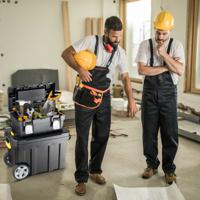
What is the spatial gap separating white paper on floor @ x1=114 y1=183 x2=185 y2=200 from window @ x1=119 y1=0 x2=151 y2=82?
12.9ft

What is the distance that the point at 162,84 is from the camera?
2.45 m

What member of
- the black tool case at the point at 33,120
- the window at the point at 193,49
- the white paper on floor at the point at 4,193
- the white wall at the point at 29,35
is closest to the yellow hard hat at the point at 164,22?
the black tool case at the point at 33,120

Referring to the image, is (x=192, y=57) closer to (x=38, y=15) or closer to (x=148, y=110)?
(x=148, y=110)

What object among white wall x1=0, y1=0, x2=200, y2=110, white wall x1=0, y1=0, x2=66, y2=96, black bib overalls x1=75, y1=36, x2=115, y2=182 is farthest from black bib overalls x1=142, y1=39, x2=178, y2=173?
white wall x1=0, y1=0, x2=66, y2=96

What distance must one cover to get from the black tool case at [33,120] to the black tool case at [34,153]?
0.06 metres

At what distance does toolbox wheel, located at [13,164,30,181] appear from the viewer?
266 centimetres

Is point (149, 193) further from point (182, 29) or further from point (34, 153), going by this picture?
point (182, 29)

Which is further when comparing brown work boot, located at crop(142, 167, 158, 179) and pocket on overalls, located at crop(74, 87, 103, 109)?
brown work boot, located at crop(142, 167, 158, 179)

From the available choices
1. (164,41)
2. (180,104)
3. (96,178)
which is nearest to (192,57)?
(180,104)

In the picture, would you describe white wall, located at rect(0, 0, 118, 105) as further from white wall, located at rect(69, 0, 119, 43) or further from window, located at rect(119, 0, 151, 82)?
window, located at rect(119, 0, 151, 82)

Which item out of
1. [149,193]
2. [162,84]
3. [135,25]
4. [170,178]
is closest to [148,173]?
[170,178]

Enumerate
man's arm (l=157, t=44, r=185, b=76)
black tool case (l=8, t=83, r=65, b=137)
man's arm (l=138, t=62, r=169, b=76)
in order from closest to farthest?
man's arm (l=157, t=44, r=185, b=76), man's arm (l=138, t=62, r=169, b=76), black tool case (l=8, t=83, r=65, b=137)

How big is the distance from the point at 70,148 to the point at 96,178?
0.99 meters

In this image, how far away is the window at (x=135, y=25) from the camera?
20.0ft
